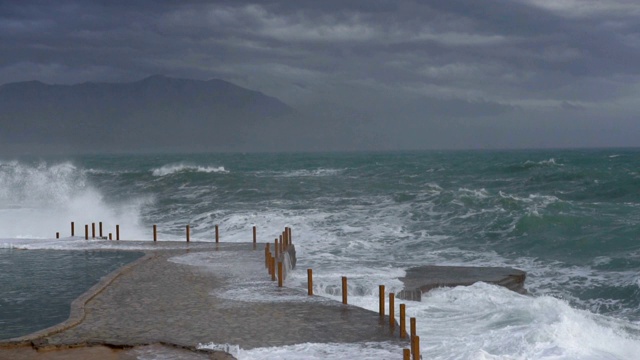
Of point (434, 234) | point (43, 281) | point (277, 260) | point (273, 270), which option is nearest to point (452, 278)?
point (277, 260)

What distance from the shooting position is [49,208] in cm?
4647

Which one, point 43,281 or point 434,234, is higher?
point 43,281

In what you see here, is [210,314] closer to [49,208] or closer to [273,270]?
[273,270]

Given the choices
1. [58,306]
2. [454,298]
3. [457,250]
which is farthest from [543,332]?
[457,250]

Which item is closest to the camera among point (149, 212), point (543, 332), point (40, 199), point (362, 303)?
point (543, 332)

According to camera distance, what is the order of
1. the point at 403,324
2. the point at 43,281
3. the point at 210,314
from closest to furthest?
1. the point at 403,324
2. the point at 210,314
3. the point at 43,281

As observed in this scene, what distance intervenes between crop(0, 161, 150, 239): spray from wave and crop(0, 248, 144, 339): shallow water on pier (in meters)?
10.7

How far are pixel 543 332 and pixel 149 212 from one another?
115ft

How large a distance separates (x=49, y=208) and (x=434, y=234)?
25.8m

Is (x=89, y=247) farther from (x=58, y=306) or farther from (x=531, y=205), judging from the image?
(x=531, y=205)

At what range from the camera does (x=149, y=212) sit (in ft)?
152

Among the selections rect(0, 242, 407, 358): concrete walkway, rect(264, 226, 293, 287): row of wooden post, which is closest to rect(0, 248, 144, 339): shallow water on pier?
rect(0, 242, 407, 358): concrete walkway

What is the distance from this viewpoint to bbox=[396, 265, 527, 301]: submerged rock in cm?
1948

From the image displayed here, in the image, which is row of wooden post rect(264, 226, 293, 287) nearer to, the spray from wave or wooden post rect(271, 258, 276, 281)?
wooden post rect(271, 258, 276, 281)
